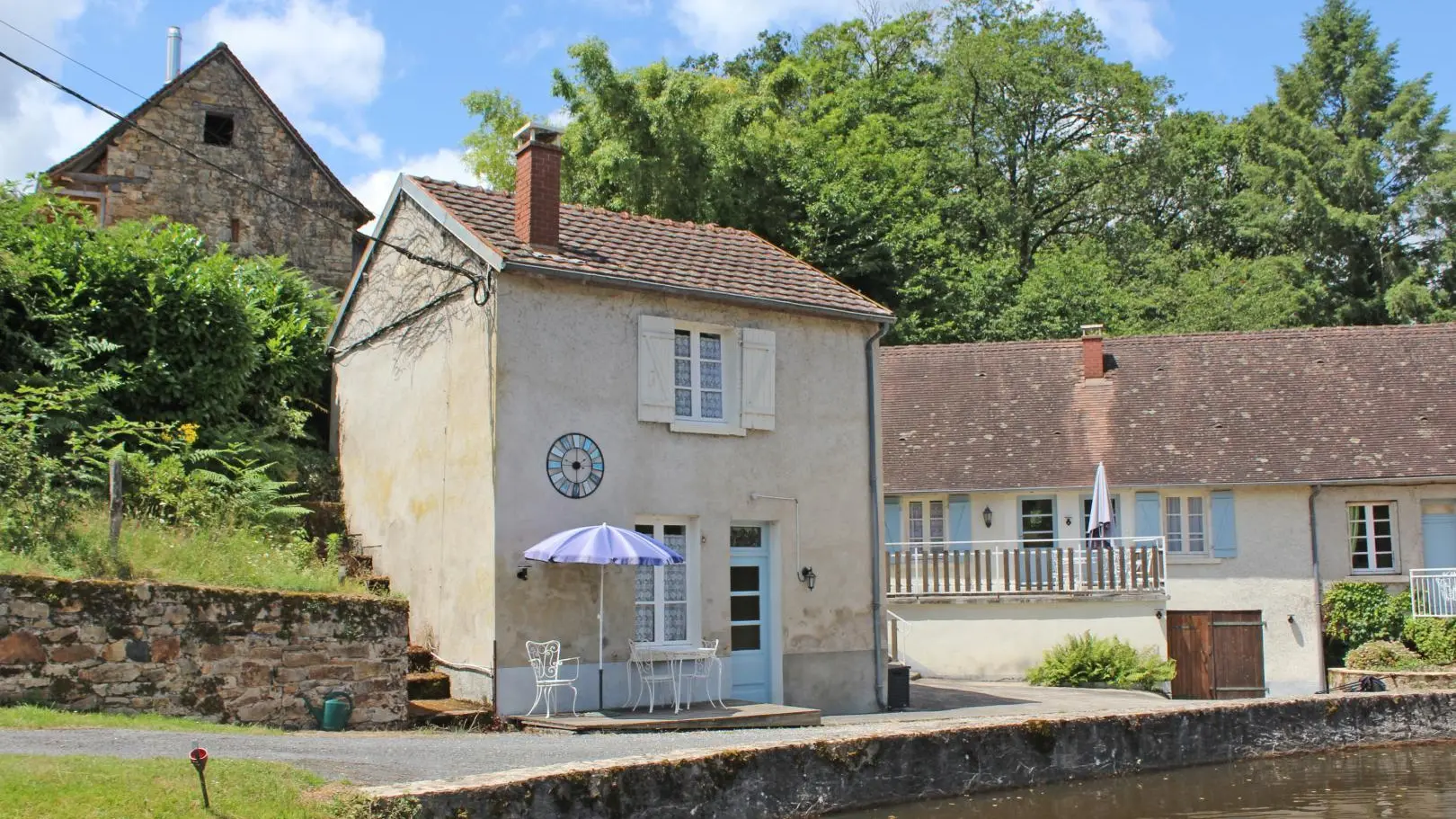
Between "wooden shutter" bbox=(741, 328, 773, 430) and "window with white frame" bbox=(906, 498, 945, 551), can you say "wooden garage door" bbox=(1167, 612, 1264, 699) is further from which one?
"wooden shutter" bbox=(741, 328, 773, 430)

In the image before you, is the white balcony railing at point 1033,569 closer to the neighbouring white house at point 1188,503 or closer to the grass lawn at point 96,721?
the neighbouring white house at point 1188,503

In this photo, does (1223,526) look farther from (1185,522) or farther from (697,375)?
(697,375)

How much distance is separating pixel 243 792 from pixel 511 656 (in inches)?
257

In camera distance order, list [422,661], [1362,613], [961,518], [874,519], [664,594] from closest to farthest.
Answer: [422,661] → [664,594] → [874,519] → [1362,613] → [961,518]

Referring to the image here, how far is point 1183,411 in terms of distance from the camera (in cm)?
2702

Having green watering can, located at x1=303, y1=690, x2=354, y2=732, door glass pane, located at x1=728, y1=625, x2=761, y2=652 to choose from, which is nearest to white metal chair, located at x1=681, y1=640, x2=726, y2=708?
door glass pane, located at x1=728, y1=625, x2=761, y2=652

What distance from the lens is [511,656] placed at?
572 inches

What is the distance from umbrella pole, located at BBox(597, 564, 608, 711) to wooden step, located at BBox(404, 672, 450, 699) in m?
1.77

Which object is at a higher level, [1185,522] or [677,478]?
[677,478]

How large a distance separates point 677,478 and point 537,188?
3952 mm

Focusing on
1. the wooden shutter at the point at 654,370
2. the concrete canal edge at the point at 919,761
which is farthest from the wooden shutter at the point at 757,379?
the concrete canal edge at the point at 919,761

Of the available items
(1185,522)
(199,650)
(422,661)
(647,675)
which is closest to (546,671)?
(647,675)

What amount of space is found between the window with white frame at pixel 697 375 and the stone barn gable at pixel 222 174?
1236 cm

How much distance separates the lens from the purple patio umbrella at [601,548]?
1399 centimetres
